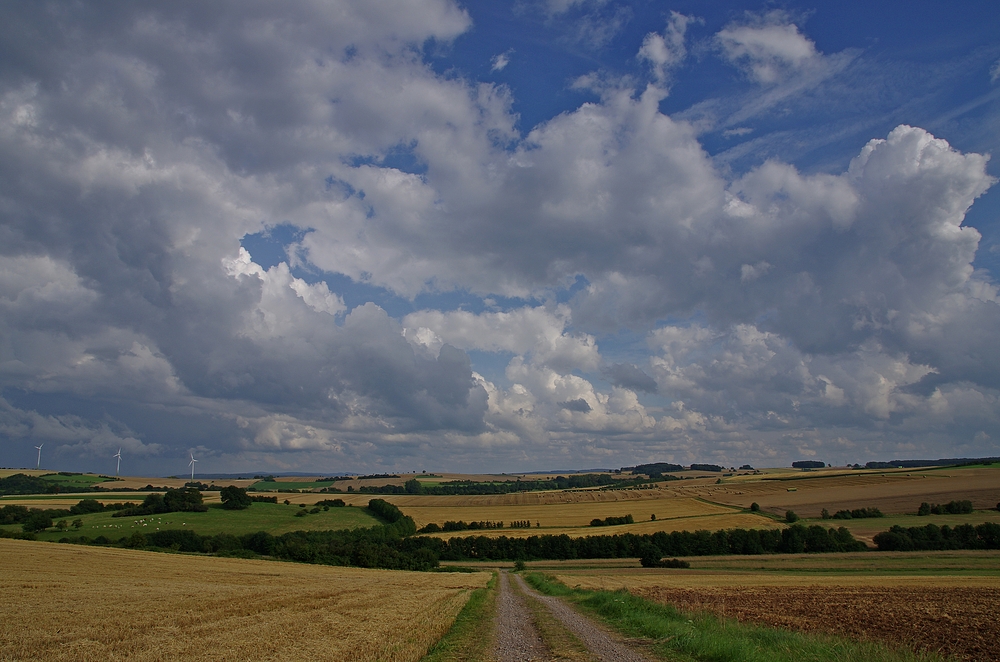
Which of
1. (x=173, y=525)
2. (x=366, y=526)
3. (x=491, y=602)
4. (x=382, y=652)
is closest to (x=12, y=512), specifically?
(x=173, y=525)

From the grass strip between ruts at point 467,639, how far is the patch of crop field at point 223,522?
91.2 m

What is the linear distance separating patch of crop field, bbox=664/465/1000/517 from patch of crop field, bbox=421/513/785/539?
14.7 m

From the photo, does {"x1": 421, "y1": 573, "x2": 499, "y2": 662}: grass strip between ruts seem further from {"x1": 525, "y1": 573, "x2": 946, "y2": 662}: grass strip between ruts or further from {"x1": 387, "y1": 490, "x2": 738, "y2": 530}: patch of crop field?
{"x1": 387, "y1": 490, "x2": 738, "y2": 530}: patch of crop field

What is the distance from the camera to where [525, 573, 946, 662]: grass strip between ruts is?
14539 millimetres

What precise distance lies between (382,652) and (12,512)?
123 metres

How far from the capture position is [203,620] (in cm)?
2236

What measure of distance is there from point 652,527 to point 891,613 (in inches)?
3523

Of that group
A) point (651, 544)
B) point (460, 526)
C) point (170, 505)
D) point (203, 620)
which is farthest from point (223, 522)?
point (203, 620)

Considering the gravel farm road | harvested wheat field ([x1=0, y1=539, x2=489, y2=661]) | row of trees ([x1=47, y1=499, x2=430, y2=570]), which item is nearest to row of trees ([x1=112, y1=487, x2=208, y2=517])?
row of trees ([x1=47, y1=499, x2=430, y2=570])

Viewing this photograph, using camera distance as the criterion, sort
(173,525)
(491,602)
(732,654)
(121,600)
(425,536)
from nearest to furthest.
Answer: (732,654) → (121,600) → (491,602) → (173,525) → (425,536)

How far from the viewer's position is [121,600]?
1072 inches

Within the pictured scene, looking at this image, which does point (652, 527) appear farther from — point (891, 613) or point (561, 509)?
point (891, 613)

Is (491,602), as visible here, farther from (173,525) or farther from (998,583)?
(173,525)

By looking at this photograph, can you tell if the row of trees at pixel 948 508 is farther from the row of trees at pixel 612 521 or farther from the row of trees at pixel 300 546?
the row of trees at pixel 300 546
